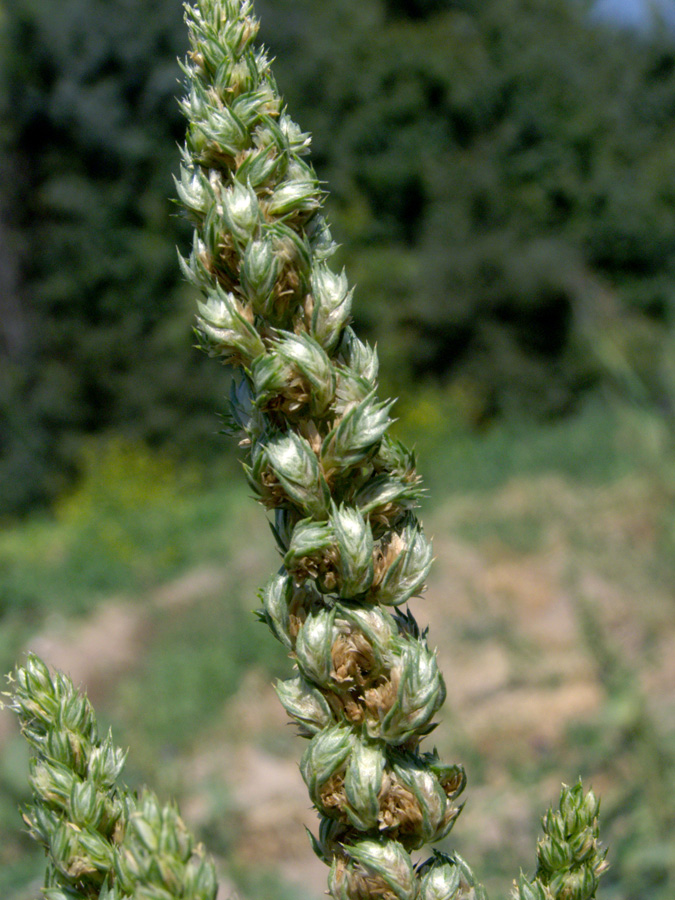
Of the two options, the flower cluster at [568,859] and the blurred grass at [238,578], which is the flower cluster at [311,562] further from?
the blurred grass at [238,578]

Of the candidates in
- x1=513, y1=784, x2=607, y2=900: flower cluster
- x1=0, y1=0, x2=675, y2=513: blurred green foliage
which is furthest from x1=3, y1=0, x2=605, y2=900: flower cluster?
x1=0, y1=0, x2=675, y2=513: blurred green foliage

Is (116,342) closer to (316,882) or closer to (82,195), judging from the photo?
(82,195)

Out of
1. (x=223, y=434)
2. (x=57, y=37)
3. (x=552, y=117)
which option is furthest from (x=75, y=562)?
(x=552, y=117)

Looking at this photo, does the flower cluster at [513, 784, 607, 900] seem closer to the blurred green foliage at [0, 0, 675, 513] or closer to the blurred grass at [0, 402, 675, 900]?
the blurred grass at [0, 402, 675, 900]

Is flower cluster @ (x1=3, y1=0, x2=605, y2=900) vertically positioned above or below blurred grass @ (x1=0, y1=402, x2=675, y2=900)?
below

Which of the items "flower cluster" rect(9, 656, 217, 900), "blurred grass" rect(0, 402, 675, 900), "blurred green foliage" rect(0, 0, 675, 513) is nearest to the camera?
"flower cluster" rect(9, 656, 217, 900)
